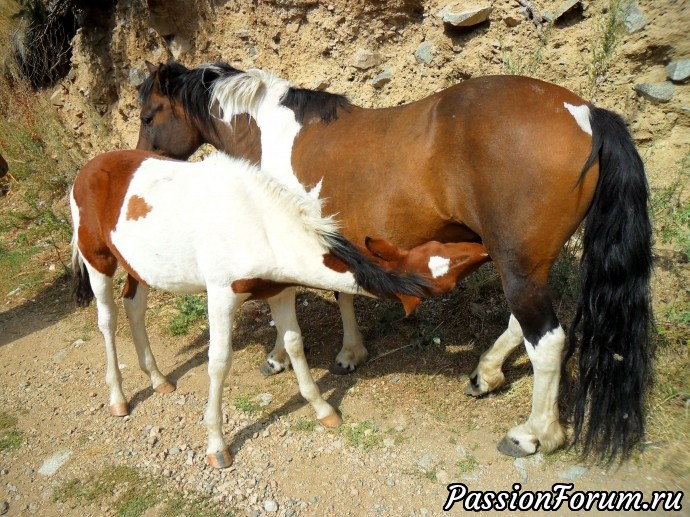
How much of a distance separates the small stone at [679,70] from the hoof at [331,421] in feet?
12.0

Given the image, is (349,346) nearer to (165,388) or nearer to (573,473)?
(165,388)

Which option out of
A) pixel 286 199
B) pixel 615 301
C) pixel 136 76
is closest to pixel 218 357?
pixel 286 199

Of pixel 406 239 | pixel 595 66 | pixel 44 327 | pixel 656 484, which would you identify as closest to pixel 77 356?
pixel 44 327

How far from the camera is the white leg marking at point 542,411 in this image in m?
2.47

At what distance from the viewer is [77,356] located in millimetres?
3951

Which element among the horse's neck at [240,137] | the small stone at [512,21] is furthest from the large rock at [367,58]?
the horse's neck at [240,137]

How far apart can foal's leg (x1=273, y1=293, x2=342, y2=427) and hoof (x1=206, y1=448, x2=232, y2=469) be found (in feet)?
1.83

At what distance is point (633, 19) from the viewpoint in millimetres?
3906

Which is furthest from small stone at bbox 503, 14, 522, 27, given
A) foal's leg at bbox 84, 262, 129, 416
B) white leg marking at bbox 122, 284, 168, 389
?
foal's leg at bbox 84, 262, 129, 416

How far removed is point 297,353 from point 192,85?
224 centimetres

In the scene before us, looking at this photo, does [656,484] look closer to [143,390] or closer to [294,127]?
[294,127]

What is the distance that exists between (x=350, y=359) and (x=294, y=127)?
5.56 ft

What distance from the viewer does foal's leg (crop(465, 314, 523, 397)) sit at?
9.90ft

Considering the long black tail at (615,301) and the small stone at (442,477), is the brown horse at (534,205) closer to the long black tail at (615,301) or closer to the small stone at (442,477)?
the long black tail at (615,301)
